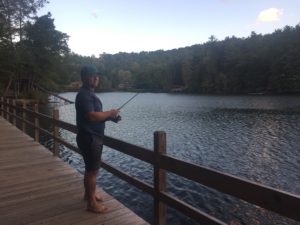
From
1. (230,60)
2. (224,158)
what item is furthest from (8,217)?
(230,60)

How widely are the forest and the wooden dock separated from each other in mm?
19826

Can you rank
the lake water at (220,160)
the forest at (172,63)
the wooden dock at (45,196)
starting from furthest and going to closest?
the forest at (172,63) → the lake water at (220,160) → the wooden dock at (45,196)

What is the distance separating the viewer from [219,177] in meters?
2.98

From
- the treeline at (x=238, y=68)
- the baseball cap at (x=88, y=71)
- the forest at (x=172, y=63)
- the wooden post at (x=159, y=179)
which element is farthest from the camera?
the treeline at (x=238, y=68)

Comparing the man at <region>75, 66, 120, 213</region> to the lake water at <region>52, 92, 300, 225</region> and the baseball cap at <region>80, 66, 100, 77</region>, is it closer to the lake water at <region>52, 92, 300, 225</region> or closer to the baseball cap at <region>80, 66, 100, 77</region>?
the baseball cap at <region>80, 66, 100, 77</region>

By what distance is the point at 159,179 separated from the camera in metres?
3.96

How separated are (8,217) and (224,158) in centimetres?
1369

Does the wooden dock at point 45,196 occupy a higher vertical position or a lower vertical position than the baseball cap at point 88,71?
lower

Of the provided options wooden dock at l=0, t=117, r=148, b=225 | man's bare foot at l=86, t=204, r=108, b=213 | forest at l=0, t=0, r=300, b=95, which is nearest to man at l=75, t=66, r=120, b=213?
man's bare foot at l=86, t=204, r=108, b=213

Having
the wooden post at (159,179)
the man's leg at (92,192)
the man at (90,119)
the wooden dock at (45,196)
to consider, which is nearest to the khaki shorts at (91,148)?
the man at (90,119)

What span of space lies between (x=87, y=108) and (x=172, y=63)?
131 m

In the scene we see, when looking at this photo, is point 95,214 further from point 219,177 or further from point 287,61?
point 287,61

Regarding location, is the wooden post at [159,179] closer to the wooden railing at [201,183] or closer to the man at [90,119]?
the wooden railing at [201,183]

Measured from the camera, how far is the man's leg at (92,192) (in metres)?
4.46
